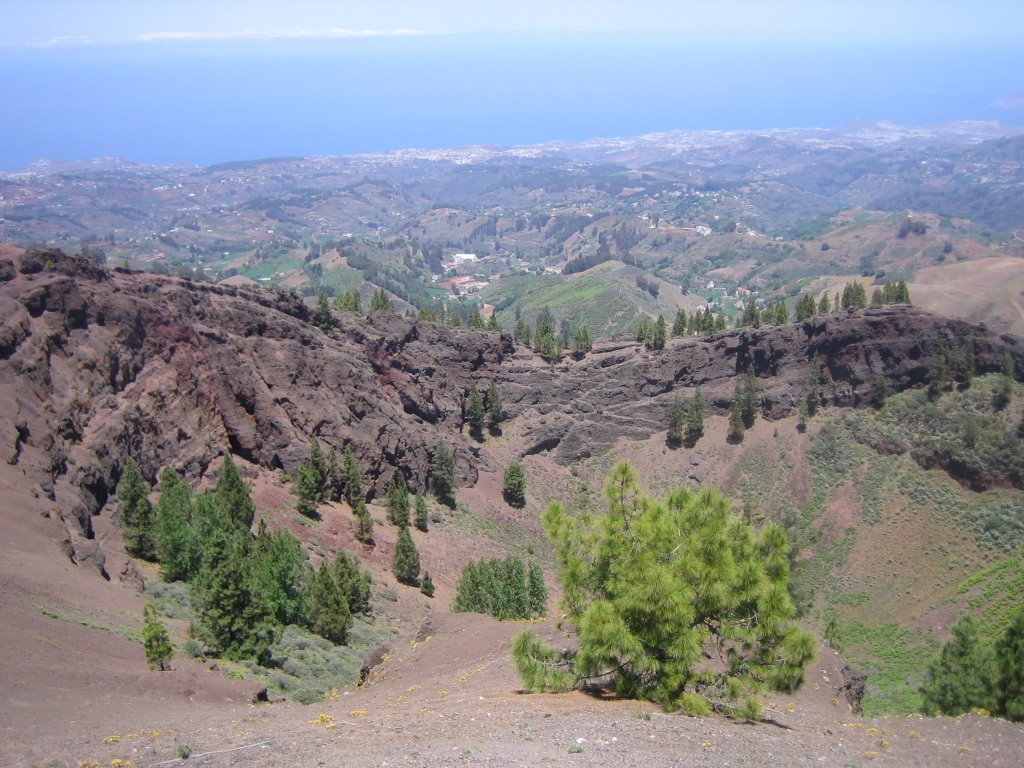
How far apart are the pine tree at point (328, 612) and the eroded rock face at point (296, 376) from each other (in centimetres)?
1093

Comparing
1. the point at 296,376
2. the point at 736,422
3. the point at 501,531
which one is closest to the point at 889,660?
the point at 736,422

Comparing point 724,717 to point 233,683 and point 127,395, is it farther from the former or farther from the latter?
point 127,395

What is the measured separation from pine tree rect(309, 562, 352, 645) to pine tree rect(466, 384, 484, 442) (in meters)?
43.1

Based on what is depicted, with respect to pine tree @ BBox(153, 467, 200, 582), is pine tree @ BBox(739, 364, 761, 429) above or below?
below

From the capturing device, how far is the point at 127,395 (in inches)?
2133

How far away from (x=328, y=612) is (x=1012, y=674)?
32327 millimetres

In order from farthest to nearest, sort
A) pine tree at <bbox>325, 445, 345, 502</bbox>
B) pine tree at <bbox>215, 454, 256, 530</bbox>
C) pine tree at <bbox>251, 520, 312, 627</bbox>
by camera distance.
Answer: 1. pine tree at <bbox>325, 445, 345, 502</bbox>
2. pine tree at <bbox>215, 454, 256, 530</bbox>
3. pine tree at <bbox>251, 520, 312, 627</bbox>

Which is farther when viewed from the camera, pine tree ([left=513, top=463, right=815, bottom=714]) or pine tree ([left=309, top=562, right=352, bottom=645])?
pine tree ([left=309, top=562, right=352, bottom=645])

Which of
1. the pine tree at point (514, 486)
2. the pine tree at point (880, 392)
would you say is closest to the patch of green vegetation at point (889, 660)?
the pine tree at point (880, 392)

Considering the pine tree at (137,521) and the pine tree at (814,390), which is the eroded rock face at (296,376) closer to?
the pine tree at (814,390)

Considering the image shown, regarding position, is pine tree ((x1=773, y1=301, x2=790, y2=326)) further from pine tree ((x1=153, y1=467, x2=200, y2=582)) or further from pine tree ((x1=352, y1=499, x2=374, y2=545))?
pine tree ((x1=153, y1=467, x2=200, y2=582))

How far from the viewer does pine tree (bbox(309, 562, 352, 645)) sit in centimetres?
3894

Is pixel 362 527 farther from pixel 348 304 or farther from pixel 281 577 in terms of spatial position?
pixel 348 304

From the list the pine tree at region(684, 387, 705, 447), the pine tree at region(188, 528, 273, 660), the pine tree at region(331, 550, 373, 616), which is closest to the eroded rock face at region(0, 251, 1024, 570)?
the pine tree at region(684, 387, 705, 447)
